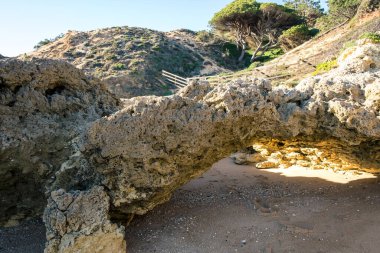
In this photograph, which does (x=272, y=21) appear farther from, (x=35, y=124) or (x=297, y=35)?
(x=35, y=124)

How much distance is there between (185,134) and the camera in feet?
24.7

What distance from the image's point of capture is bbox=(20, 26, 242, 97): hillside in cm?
3631

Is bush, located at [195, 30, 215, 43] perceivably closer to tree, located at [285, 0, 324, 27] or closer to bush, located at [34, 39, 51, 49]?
tree, located at [285, 0, 324, 27]

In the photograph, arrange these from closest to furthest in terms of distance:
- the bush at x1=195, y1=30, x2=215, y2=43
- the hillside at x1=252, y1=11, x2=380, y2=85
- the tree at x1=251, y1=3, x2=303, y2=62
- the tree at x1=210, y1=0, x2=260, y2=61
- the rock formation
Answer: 1. the rock formation
2. the hillside at x1=252, y1=11, x2=380, y2=85
3. the tree at x1=251, y1=3, x2=303, y2=62
4. the tree at x1=210, y1=0, x2=260, y2=61
5. the bush at x1=195, y1=30, x2=215, y2=43

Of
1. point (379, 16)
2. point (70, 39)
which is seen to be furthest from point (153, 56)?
point (379, 16)

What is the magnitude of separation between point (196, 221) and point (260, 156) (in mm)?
6252

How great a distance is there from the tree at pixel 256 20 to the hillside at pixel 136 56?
15.8 ft

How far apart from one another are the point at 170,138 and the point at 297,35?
112 feet

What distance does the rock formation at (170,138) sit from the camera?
7.05 m

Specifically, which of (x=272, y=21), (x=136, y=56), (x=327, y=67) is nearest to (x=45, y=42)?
(x=136, y=56)

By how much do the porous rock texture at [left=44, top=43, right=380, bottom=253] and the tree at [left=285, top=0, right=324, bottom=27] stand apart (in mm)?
47327

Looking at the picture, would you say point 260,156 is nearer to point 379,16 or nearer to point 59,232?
point 59,232

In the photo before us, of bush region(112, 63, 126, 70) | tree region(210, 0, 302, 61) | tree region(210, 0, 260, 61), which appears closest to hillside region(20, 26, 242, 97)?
bush region(112, 63, 126, 70)

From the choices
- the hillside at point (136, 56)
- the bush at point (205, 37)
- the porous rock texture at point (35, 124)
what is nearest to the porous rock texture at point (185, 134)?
the porous rock texture at point (35, 124)
